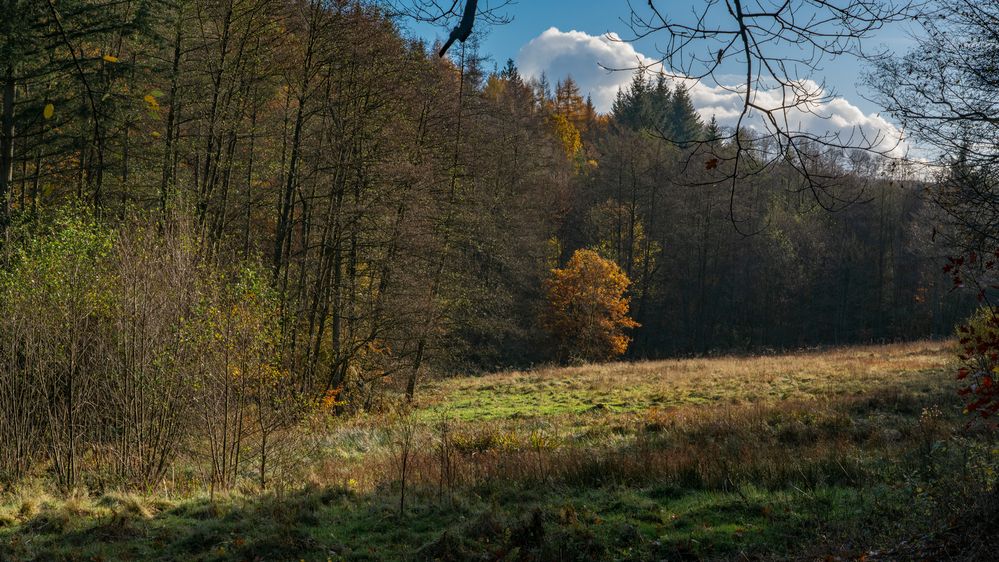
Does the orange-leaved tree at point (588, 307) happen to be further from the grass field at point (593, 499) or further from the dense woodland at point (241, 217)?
the grass field at point (593, 499)

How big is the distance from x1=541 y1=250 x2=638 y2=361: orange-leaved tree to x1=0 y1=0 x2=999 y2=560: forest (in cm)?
518

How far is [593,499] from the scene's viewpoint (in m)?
7.19

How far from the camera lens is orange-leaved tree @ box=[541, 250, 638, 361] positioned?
120ft

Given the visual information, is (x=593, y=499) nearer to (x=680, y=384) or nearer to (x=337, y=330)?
(x=337, y=330)

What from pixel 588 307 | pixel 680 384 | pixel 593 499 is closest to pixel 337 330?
pixel 680 384

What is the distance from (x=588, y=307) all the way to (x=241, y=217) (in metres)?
21.2

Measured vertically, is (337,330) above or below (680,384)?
above

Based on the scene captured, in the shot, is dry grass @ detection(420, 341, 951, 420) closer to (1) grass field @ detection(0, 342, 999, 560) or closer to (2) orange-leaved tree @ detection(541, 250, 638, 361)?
(1) grass field @ detection(0, 342, 999, 560)

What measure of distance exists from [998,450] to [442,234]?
17532 mm

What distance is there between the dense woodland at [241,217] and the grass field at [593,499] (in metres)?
1.52

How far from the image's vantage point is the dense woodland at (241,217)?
33.3 ft

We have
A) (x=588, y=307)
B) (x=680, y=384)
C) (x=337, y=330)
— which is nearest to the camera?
(x=337, y=330)

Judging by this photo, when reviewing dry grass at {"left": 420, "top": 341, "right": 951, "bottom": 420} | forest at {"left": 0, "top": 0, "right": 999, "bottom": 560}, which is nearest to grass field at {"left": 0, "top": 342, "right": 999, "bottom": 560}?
forest at {"left": 0, "top": 0, "right": 999, "bottom": 560}

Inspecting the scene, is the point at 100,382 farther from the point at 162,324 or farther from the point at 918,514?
the point at 918,514
